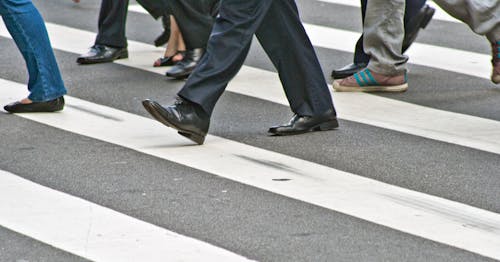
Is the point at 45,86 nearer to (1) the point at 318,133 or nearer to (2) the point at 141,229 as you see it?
(1) the point at 318,133

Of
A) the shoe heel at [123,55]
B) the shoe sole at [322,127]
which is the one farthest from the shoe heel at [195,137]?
the shoe heel at [123,55]

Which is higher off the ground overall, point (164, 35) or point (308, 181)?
point (308, 181)

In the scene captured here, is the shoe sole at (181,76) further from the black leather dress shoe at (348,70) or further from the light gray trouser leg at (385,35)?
the light gray trouser leg at (385,35)

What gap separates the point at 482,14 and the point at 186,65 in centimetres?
181

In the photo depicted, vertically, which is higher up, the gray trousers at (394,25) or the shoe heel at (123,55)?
the gray trousers at (394,25)

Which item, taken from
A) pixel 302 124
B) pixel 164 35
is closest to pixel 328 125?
pixel 302 124

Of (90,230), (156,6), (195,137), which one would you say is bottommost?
(156,6)

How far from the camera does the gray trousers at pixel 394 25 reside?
7.05 m

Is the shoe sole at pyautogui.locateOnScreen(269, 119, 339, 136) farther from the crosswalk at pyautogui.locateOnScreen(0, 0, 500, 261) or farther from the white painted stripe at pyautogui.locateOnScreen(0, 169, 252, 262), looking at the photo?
the white painted stripe at pyautogui.locateOnScreen(0, 169, 252, 262)

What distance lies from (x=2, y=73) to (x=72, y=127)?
165cm

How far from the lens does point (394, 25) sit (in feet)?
23.2

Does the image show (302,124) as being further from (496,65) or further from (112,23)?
(112,23)

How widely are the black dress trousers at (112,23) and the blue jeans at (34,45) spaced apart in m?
1.60

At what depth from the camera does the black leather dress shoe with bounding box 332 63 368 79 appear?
7.41m
